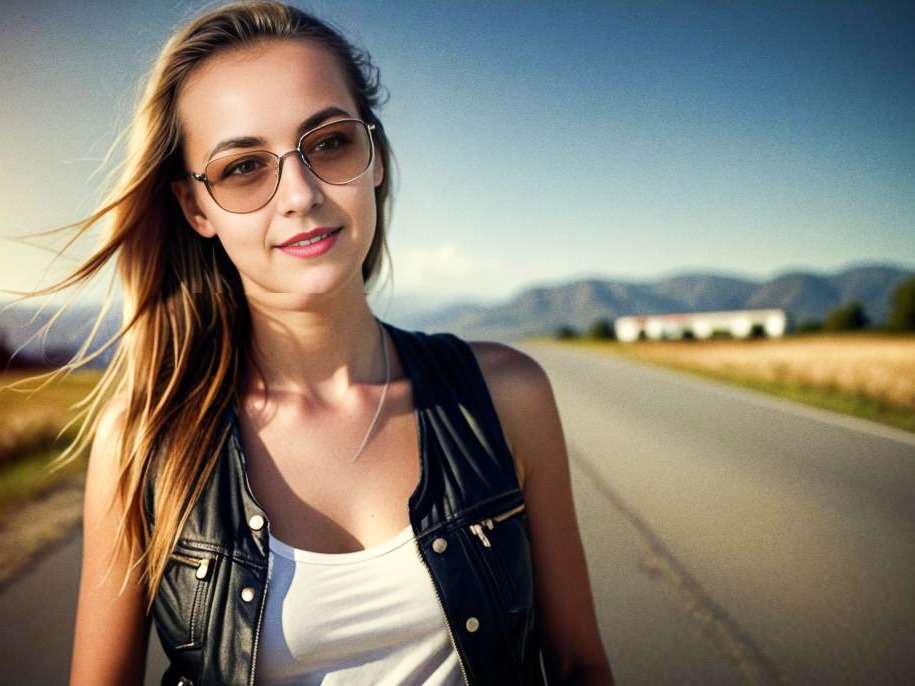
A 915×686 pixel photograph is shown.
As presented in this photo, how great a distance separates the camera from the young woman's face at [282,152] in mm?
1590

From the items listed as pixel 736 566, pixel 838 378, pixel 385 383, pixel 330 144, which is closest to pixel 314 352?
pixel 385 383

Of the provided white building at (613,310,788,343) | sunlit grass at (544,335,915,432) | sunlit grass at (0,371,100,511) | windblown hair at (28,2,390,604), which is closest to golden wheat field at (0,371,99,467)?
sunlit grass at (0,371,100,511)

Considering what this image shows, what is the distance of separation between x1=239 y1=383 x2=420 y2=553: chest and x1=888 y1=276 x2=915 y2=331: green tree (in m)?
53.7

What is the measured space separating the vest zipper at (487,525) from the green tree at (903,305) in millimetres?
53645

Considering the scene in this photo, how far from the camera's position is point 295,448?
181 centimetres

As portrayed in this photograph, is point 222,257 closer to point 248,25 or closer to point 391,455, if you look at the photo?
point 248,25

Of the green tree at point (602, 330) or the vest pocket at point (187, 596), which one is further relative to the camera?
the green tree at point (602, 330)

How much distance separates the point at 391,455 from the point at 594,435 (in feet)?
23.5

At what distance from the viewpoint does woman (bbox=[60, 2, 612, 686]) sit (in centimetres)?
154

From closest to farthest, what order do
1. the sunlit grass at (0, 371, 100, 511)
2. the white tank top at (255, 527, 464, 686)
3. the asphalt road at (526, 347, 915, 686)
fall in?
1. the white tank top at (255, 527, 464, 686)
2. the asphalt road at (526, 347, 915, 686)
3. the sunlit grass at (0, 371, 100, 511)

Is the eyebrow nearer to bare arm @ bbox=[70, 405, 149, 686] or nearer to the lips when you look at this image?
the lips

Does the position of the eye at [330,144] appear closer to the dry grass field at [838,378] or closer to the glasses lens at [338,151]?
the glasses lens at [338,151]

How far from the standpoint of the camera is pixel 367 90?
2021 mm

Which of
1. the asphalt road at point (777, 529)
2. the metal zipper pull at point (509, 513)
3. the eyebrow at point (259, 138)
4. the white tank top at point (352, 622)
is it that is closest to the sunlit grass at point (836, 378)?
the asphalt road at point (777, 529)
